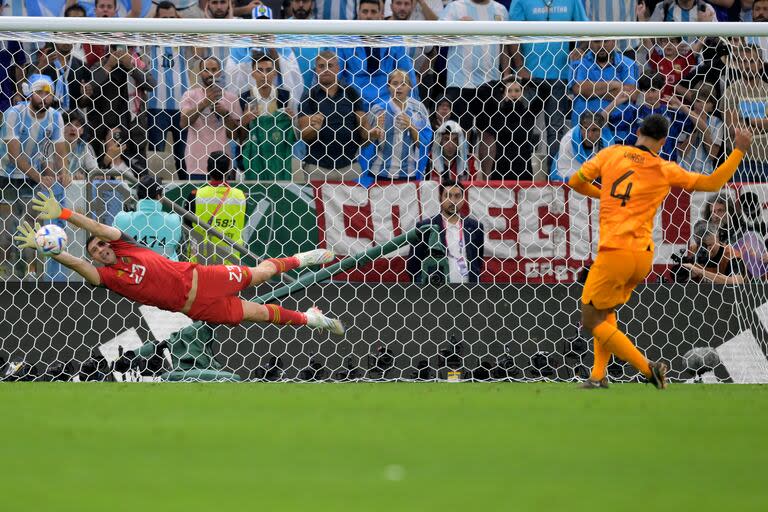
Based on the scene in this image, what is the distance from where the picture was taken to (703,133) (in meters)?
11.0

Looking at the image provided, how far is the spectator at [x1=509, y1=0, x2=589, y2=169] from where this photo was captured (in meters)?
11.0

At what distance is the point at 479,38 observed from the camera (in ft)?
33.6

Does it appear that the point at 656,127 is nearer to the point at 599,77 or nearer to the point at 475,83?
the point at 599,77

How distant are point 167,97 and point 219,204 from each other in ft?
4.80

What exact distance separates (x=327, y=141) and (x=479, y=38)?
1.75 meters

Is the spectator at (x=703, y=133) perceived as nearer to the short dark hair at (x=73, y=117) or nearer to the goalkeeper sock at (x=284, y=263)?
the goalkeeper sock at (x=284, y=263)

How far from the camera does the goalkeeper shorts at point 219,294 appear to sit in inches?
369

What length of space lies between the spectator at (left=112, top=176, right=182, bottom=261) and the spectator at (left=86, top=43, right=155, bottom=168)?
1.77 ft

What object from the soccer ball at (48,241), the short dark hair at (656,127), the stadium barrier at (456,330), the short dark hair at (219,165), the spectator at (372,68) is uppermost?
the spectator at (372,68)

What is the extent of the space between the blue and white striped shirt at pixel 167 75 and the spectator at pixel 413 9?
8.56 feet

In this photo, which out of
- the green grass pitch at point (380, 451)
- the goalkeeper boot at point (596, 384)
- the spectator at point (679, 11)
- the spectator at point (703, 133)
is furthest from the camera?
the spectator at point (679, 11)

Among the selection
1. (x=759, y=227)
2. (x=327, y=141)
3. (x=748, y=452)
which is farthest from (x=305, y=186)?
(x=748, y=452)

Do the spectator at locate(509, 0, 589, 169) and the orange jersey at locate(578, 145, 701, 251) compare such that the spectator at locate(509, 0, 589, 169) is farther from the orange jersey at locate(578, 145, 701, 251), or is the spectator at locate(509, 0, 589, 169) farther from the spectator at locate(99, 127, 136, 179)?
the spectator at locate(99, 127, 136, 179)

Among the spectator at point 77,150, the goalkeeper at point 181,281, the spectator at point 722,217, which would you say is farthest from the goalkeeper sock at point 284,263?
the spectator at point 722,217
